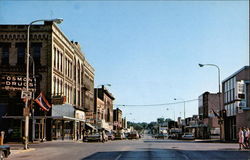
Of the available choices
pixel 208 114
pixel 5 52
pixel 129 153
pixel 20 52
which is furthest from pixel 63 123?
pixel 208 114

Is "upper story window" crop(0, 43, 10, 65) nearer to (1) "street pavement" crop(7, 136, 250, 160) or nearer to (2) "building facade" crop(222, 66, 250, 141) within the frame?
(1) "street pavement" crop(7, 136, 250, 160)

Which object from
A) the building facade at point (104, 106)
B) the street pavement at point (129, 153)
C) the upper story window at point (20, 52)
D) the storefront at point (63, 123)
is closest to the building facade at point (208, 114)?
the building facade at point (104, 106)

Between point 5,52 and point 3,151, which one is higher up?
point 5,52

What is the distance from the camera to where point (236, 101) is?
55.3 m

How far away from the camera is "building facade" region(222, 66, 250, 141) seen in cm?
5138

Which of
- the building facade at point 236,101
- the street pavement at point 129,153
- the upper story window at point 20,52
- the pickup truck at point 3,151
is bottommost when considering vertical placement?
the street pavement at point 129,153

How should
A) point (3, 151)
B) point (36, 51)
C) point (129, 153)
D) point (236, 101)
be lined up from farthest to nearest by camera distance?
point (236, 101) → point (36, 51) → point (129, 153) → point (3, 151)

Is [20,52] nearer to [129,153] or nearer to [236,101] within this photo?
[236,101]

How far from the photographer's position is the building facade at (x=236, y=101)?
169ft

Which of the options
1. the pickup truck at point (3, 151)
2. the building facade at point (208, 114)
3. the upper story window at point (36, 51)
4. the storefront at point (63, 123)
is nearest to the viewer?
the pickup truck at point (3, 151)

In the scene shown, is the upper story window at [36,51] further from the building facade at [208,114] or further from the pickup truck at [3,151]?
the building facade at [208,114]

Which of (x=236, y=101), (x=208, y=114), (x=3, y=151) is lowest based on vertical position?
(x=3, y=151)

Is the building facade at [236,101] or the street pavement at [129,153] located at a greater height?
the building facade at [236,101]

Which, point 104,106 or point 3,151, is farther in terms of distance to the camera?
point 104,106
